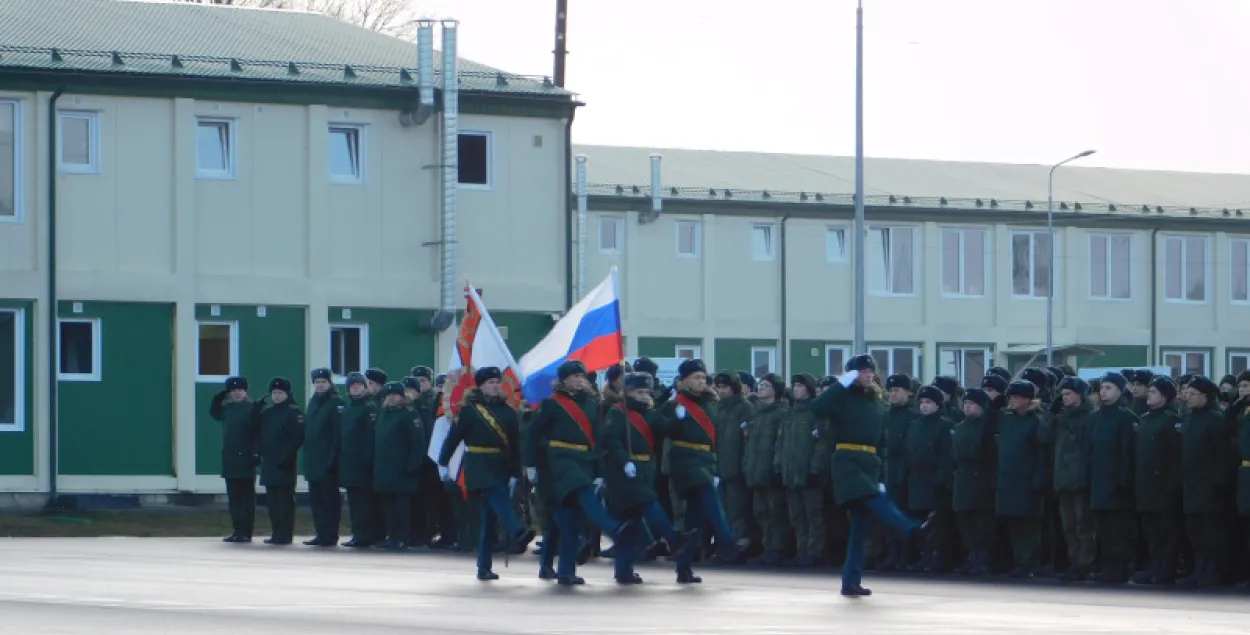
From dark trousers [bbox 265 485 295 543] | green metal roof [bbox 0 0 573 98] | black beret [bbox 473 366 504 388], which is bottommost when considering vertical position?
dark trousers [bbox 265 485 295 543]

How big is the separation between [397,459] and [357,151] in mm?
11507

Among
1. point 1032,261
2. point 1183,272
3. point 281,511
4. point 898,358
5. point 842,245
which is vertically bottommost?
point 281,511

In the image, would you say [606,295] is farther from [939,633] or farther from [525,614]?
[939,633]

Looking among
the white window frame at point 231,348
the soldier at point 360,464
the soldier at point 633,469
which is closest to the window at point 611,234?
the white window frame at point 231,348

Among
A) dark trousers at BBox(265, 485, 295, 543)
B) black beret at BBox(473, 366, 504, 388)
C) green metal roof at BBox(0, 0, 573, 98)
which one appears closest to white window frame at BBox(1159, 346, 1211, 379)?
green metal roof at BBox(0, 0, 573, 98)

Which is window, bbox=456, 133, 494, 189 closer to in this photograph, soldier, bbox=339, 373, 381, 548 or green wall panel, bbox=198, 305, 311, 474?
green wall panel, bbox=198, 305, 311, 474

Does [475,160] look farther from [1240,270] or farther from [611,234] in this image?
[1240,270]

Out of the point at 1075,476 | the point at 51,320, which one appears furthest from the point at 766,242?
the point at 1075,476

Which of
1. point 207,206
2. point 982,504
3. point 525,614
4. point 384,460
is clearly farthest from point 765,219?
point 525,614

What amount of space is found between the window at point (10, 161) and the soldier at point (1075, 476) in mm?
18333

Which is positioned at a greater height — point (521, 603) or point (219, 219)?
point (219, 219)

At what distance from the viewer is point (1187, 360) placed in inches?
2421

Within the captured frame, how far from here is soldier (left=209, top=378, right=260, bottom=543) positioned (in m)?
28.4

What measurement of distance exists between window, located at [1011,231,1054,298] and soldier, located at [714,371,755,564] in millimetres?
36574
